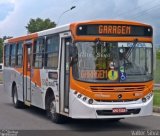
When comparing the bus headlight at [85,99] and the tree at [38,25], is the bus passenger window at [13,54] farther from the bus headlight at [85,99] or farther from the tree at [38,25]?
the tree at [38,25]

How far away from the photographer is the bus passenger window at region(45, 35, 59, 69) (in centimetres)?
1450

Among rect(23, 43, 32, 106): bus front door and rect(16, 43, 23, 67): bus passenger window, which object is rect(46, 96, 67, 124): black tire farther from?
rect(16, 43, 23, 67): bus passenger window

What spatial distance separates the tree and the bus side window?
7935cm

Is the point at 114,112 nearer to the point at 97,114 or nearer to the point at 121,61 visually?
the point at 97,114

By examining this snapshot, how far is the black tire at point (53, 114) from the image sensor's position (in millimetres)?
14344

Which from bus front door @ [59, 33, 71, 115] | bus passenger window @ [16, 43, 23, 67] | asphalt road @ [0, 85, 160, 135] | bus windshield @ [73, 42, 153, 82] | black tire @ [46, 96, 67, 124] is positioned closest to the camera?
bus windshield @ [73, 42, 153, 82]

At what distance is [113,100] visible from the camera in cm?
1283

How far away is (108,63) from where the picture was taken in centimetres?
1298

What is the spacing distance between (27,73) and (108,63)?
5726 millimetres

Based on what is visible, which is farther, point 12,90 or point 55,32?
point 12,90

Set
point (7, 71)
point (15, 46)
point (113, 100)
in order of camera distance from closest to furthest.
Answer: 1. point (113, 100)
2. point (15, 46)
3. point (7, 71)

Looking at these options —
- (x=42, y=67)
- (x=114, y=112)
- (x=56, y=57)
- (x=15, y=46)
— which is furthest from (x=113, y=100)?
(x=15, y=46)

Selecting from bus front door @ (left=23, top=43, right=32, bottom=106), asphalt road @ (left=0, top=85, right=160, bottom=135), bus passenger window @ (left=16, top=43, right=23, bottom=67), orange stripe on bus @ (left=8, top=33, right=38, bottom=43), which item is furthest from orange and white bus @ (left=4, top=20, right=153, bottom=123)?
bus passenger window @ (left=16, top=43, right=23, bottom=67)

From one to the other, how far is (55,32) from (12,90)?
6.86m
